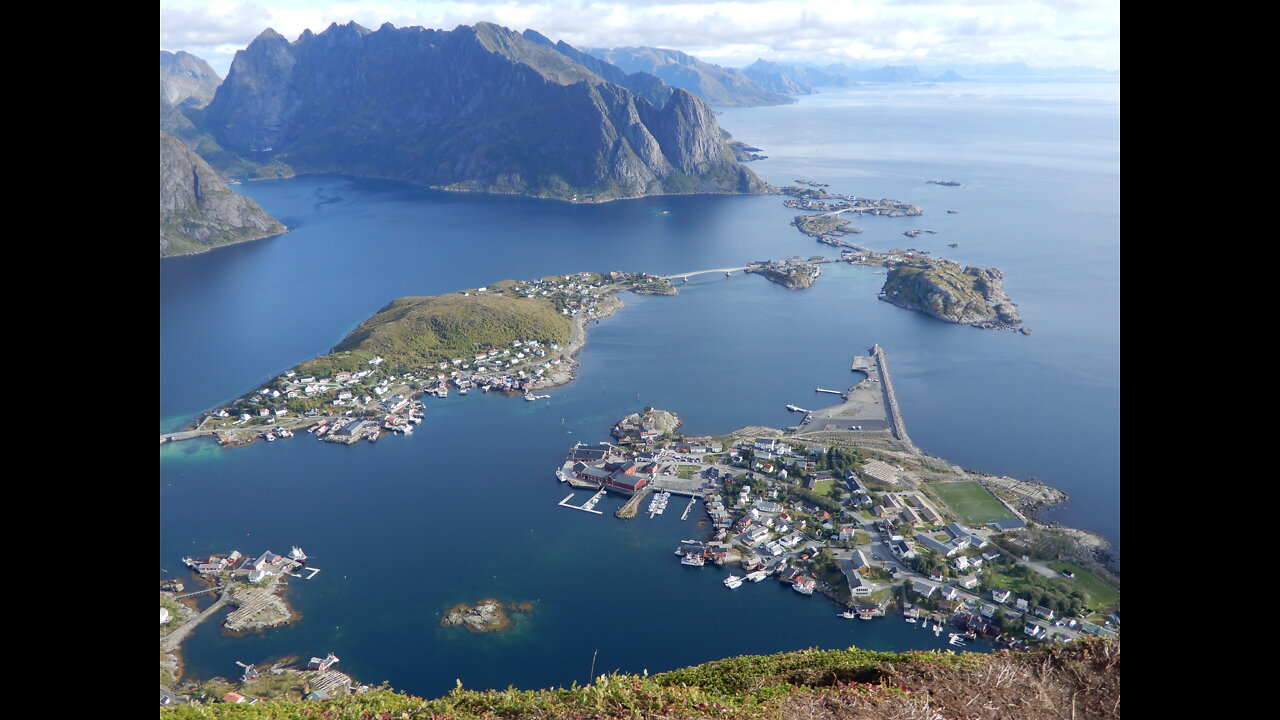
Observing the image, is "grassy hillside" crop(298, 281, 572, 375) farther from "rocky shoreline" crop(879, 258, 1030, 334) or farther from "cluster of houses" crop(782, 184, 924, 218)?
"cluster of houses" crop(782, 184, 924, 218)

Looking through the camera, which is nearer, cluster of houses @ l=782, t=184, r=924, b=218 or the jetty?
the jetty

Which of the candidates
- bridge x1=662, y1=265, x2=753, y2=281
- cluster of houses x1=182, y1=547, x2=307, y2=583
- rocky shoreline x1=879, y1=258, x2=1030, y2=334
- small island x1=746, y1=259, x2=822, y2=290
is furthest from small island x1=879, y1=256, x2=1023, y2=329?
cluster of houses x1=182, y1=547, x2=307, y2=583

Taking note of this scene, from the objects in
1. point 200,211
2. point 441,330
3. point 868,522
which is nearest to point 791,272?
point 441,330

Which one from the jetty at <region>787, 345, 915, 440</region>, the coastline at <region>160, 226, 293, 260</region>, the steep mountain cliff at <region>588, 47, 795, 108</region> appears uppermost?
the steep mountain cliff at <region>588, 47, 795, 108</region>

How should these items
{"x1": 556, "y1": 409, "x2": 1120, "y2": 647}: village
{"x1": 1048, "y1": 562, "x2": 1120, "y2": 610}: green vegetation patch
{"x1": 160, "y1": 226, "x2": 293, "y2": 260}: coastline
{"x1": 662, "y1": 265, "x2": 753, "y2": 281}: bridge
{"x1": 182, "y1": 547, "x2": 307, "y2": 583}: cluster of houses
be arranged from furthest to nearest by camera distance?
{"x1": 160, "y1": 226, "x2": 293, "y2": 260}: coastline
{"x1": 662, "y1": 265, "x2": 753, "y2": 281}: bridge
{"x1": 182, "y1": 547, "x2": 307, "y2": 583}: cluster of houses
{"x1": 1048, "y1": 562, "x2": 1120, "y2": 610}: green vegetation patch
{"x1": 556, "y1": 409, "x2": 1120, "y2": 647}: village

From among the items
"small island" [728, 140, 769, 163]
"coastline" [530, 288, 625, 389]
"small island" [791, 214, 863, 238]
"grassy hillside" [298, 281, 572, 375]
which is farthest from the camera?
"small island" [728, 140, 769, 163]

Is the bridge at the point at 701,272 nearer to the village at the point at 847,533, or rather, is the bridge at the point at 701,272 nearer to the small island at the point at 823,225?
the small island at the point at 823,225

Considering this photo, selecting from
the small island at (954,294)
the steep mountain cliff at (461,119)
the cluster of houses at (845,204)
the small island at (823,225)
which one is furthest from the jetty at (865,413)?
the steep mountain cliff at (461,119)
